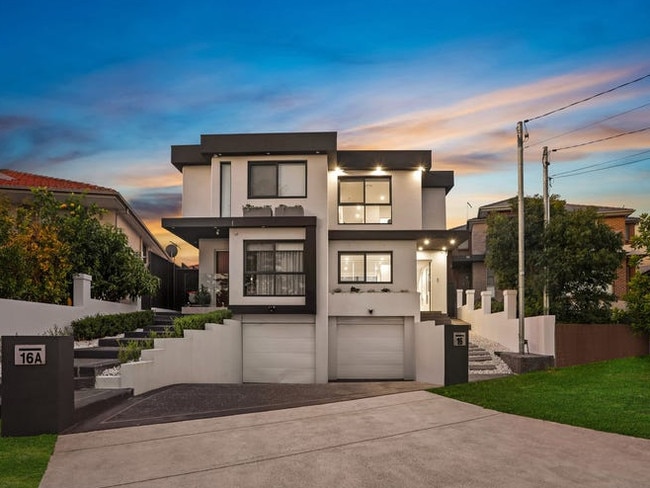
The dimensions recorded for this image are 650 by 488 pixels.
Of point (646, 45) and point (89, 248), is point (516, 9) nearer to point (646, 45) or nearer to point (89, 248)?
point (646, 45)

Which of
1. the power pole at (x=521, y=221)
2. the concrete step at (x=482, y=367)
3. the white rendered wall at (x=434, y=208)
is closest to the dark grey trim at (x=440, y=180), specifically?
the white rendered wall at (x=434, y=208)

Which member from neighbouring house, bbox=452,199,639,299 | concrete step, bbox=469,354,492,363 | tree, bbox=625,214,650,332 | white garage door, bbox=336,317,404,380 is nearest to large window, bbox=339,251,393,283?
white garage door, bbox=336,317,404,380

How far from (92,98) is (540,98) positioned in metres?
14.8

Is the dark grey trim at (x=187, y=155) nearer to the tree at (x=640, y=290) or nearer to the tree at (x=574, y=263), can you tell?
the tree at (x=574, y=263)

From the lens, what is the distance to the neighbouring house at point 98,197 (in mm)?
20328

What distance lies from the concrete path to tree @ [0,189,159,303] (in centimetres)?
757

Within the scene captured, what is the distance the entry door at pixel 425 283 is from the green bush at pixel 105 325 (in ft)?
43.3

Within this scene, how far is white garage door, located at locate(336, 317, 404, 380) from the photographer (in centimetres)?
2111

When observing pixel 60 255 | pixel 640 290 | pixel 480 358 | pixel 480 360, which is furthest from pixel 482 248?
pixel 60 255

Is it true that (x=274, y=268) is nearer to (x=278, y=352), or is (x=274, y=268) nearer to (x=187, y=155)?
(x=278, y=352)

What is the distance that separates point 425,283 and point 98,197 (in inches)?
562

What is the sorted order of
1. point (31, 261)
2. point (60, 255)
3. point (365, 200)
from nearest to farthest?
point (31, 261), point (60, 255), point (365, 200)

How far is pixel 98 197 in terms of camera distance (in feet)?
70.2

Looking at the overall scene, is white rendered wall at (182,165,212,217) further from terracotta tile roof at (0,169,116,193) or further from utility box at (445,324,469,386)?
utility box at (445,324,469,386)
